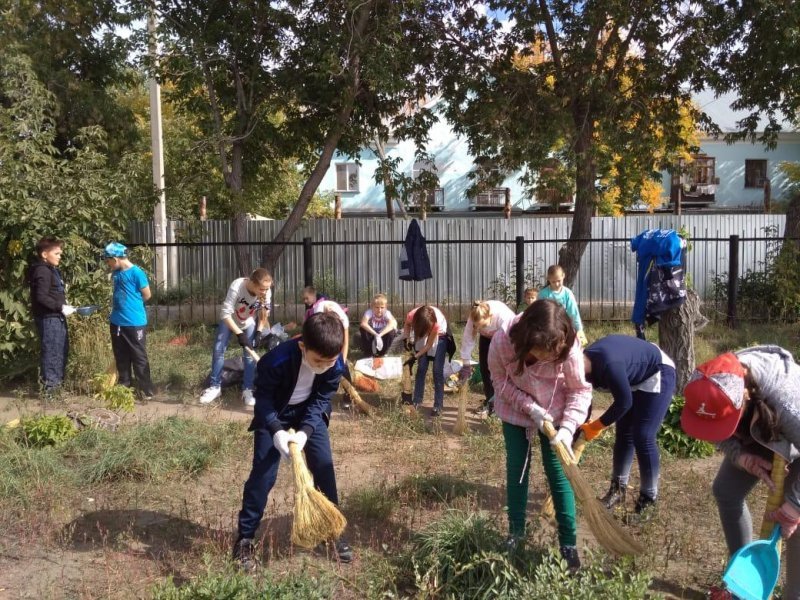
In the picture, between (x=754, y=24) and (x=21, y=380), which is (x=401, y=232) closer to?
(x=754, y=24)

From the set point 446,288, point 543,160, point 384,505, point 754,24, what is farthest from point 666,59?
point 384,505

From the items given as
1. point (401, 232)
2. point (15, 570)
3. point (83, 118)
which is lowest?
point (15, 570)

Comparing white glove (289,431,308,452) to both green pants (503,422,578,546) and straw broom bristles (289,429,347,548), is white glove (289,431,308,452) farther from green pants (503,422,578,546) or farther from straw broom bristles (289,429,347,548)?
green pants (503,422,578,546)

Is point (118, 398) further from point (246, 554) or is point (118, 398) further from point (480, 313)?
point (246, 554)

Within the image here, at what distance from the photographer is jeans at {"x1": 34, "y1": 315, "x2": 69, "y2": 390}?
717 centimetres

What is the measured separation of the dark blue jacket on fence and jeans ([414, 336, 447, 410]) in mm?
3286

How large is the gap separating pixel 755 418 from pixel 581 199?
8.78 m

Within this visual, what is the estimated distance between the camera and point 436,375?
693 centimetres

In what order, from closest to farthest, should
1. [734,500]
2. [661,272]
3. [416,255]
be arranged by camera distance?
[734,500]
[661,272]
[416,255]

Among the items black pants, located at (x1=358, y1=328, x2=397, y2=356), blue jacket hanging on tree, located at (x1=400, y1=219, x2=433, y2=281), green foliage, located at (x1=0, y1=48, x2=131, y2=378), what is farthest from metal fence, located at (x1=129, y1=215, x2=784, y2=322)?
green foliage, located at (x1=0, y1=48, x2=131, y2=378)

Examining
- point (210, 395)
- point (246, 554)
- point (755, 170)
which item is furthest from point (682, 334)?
point (755, 170)

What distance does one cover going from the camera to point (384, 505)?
4.30 meters

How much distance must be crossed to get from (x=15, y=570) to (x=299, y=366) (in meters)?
1.78

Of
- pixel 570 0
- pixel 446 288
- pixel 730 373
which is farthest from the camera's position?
pixel 446 288
